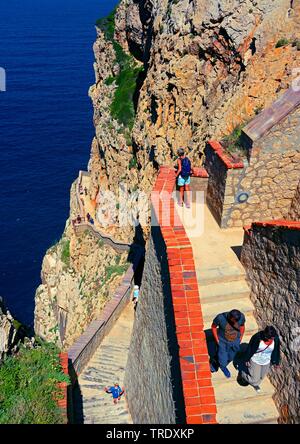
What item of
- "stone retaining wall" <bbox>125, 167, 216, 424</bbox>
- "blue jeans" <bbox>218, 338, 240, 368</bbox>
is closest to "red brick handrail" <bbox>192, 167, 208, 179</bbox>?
"stone retaining wall" <bbox>125, 167, 216, 424</bbox>

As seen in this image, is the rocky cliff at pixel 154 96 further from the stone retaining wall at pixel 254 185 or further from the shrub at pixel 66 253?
the stone retaining wall at pixel 254 185

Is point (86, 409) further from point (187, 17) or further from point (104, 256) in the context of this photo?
point (187, 17)

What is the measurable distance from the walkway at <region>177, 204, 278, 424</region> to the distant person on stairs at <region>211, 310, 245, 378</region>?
398mm

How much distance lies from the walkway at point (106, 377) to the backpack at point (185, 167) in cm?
674

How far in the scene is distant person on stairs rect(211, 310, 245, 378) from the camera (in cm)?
653

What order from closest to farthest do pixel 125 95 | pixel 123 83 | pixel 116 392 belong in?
pixel 116 392
pixel 125 95
pixel 123 83

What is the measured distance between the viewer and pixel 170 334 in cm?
712

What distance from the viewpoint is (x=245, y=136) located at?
372 inches

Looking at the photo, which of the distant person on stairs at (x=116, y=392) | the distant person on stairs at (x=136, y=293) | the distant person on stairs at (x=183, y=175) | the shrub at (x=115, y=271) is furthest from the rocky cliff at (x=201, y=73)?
the distant person on stairs at (x=116, y=392)

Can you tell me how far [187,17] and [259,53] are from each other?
6169 mm

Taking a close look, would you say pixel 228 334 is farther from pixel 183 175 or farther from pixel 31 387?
pixel 31 387

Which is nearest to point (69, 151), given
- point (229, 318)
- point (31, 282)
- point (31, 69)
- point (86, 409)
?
point (31, 282)

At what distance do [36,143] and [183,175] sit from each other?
211 ft

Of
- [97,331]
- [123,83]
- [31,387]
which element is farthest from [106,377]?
[123,83]
